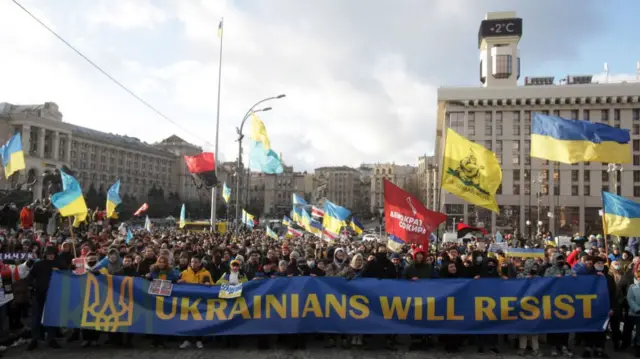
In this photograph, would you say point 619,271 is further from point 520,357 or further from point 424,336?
point 424,336

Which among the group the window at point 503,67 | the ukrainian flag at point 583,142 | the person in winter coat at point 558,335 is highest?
the window at point 503,67

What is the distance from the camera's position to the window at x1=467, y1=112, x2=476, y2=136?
71438mm

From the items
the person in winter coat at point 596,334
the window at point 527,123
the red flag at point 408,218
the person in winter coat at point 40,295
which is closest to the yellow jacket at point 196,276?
the person in winter coat at point 40,295

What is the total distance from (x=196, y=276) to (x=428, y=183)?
326ft

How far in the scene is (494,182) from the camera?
11.8 metres

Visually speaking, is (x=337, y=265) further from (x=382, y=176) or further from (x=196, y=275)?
(x=382, y=176)

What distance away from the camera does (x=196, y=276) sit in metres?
9.05

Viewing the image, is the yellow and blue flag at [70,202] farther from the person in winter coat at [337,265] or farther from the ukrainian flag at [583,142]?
the ukrainian flag at [583,142]

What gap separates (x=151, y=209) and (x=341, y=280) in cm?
9053

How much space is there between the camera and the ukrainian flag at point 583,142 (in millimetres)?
12156

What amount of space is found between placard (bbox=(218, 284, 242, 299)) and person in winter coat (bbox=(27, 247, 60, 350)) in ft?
9.57

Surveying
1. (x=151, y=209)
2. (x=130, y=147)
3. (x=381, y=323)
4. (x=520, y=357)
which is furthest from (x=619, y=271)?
(x=130, y=147)

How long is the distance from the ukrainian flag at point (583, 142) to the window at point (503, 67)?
69934 millimetres


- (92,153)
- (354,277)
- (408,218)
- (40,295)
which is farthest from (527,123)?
(92,153)
